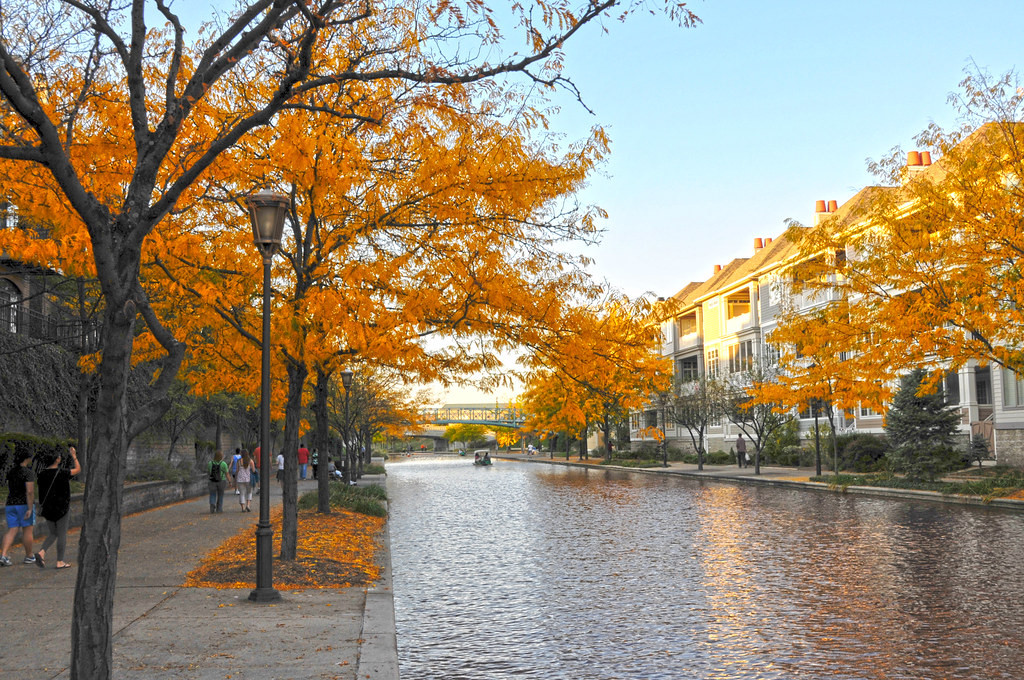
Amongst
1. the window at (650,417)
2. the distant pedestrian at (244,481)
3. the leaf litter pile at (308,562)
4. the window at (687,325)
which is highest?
the window at (687,325)

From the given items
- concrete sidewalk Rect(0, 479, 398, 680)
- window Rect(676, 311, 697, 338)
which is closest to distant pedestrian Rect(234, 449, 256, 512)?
concrete sidewalk Rect(0, 479, 398, 680)

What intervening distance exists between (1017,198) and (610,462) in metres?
40.7

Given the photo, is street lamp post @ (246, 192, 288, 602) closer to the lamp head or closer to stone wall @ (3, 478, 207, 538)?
the lamp head

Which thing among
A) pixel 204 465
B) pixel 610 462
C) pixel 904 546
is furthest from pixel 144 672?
pixel 610 462

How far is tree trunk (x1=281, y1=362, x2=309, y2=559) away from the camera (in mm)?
12630

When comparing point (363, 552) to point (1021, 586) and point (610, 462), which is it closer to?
point (1021, 586)

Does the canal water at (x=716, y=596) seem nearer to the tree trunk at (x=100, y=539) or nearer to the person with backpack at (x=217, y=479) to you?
the tree trunk at (x=100, y=539)

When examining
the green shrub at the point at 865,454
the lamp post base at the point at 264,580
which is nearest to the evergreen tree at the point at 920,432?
the green shrub at the point at 865,454

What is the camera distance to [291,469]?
498 inches

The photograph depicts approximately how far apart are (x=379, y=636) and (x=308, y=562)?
4593mm

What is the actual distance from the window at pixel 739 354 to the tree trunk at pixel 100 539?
5180cm

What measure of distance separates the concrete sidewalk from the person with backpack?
8675 mm

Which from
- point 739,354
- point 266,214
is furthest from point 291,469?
point 739,354

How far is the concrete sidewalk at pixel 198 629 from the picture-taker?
7.10m
